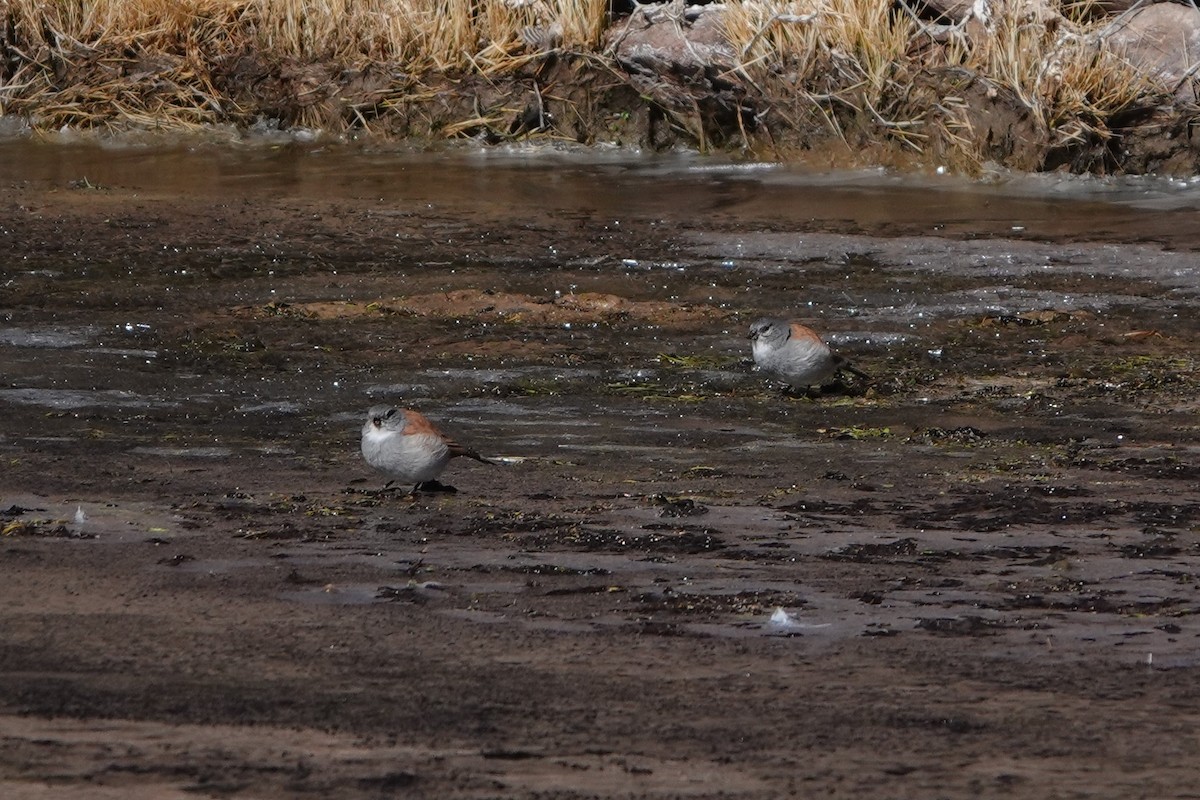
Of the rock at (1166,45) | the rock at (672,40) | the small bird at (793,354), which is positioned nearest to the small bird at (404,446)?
the small bird at (793,354)

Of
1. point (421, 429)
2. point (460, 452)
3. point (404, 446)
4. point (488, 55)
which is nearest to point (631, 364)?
point (460, 452)

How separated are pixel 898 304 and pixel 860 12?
20.0 ft

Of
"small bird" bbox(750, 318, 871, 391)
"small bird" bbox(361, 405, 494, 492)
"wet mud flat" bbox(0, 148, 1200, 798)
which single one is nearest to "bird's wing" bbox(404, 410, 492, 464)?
"small bird" bbox(361, 405, 494, 492)

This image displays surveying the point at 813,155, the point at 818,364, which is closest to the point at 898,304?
the point at 818,364

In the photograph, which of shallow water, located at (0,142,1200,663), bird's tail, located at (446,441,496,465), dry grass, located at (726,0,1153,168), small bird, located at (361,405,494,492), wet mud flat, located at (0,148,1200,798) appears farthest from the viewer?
dry grass, located at (726,0,1153,168)

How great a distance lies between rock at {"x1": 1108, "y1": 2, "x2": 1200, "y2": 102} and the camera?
15.6 metres

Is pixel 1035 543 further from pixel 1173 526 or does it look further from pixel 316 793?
pixel 316 793

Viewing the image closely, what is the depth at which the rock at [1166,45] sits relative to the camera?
15.6 meters

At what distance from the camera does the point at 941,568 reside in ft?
18.7

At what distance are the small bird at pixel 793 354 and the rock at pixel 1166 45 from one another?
26.4 ft

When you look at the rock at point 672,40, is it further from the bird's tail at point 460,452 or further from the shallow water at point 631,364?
the bird's tail at point 460,452

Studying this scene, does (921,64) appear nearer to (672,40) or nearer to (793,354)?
(672,40)

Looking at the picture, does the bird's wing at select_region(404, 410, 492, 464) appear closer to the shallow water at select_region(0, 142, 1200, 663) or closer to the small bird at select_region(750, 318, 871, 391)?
the shallow water at select_region(0, 142, 1200, 663)

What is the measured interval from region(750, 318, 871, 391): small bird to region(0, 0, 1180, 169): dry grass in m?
7.45
